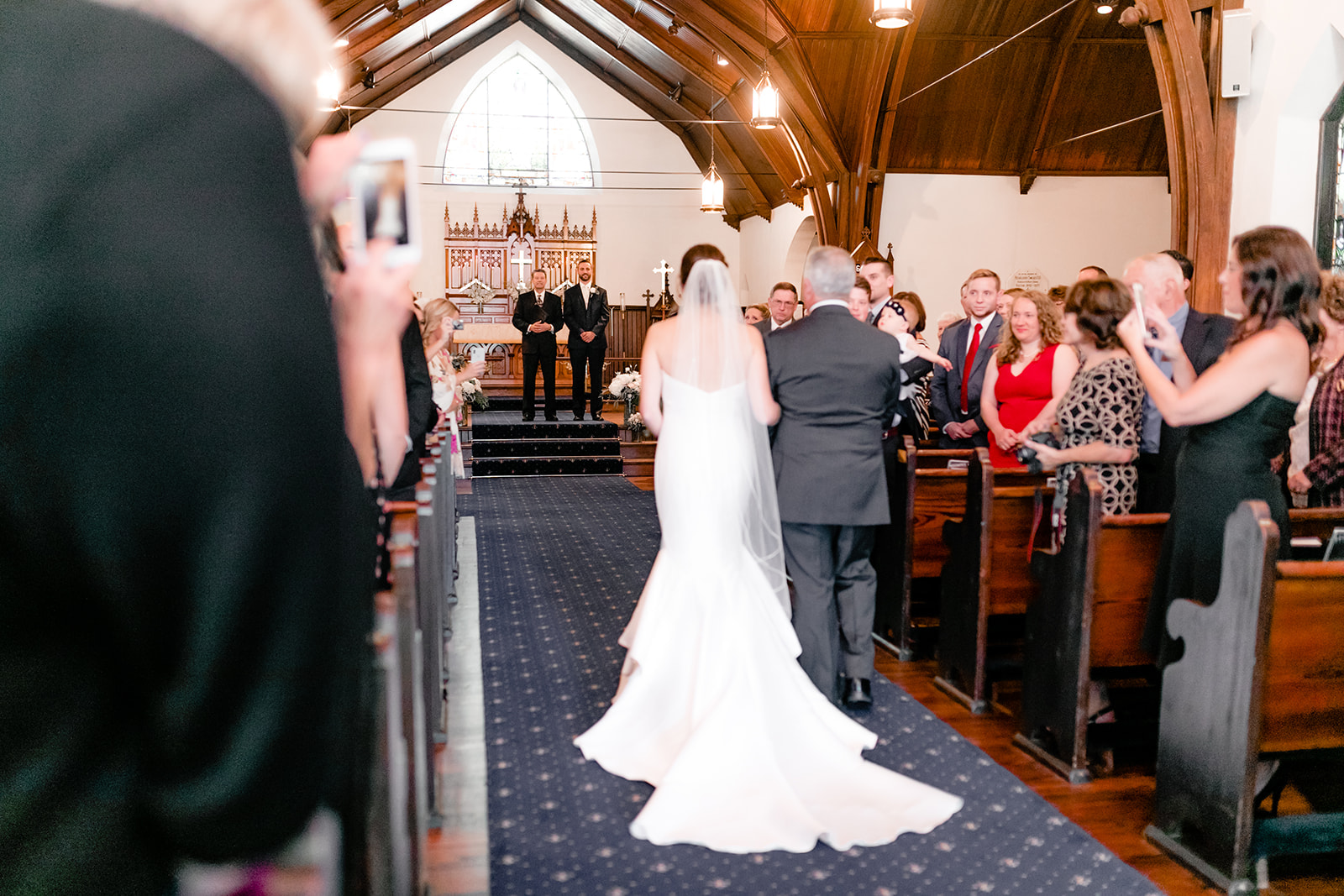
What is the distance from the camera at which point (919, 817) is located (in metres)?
2.89

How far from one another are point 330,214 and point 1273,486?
3.00m

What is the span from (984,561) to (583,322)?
7902 mm

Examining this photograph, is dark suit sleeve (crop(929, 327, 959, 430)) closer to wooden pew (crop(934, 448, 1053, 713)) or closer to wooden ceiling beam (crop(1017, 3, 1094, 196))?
wooden pew (crop(934, 448, 1053, 713))

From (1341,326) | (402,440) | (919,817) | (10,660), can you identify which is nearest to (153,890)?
(10,660)

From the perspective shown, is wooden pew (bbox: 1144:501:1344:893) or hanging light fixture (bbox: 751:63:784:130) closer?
wooden pew (bbox: 1144:501:1344:893)

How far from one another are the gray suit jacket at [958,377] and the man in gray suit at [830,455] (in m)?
2.00

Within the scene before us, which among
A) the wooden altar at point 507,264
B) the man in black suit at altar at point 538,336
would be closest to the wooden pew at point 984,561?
the man in black suit at altar at point 538,336

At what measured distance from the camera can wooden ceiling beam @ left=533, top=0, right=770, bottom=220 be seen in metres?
15.4

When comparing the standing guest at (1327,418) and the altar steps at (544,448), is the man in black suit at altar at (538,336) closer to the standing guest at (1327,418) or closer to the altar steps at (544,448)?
the altar steps at (544,448)

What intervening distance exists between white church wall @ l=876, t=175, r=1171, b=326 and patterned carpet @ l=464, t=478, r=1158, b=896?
8.07m

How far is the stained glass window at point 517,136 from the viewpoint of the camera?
17.3 metres

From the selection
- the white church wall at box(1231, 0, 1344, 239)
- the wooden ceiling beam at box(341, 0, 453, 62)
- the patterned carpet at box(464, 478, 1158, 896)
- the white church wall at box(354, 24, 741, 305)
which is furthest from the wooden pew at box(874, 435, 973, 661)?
the white church wall at box(354, 24, 741, 305)

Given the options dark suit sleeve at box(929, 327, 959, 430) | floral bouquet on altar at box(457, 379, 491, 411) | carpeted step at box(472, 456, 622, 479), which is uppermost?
dark suit sleeve at box(929, 327, 959, 430)

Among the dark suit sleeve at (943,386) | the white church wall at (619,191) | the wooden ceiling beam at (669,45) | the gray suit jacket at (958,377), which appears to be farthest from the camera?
the white church wall at (619,191)
